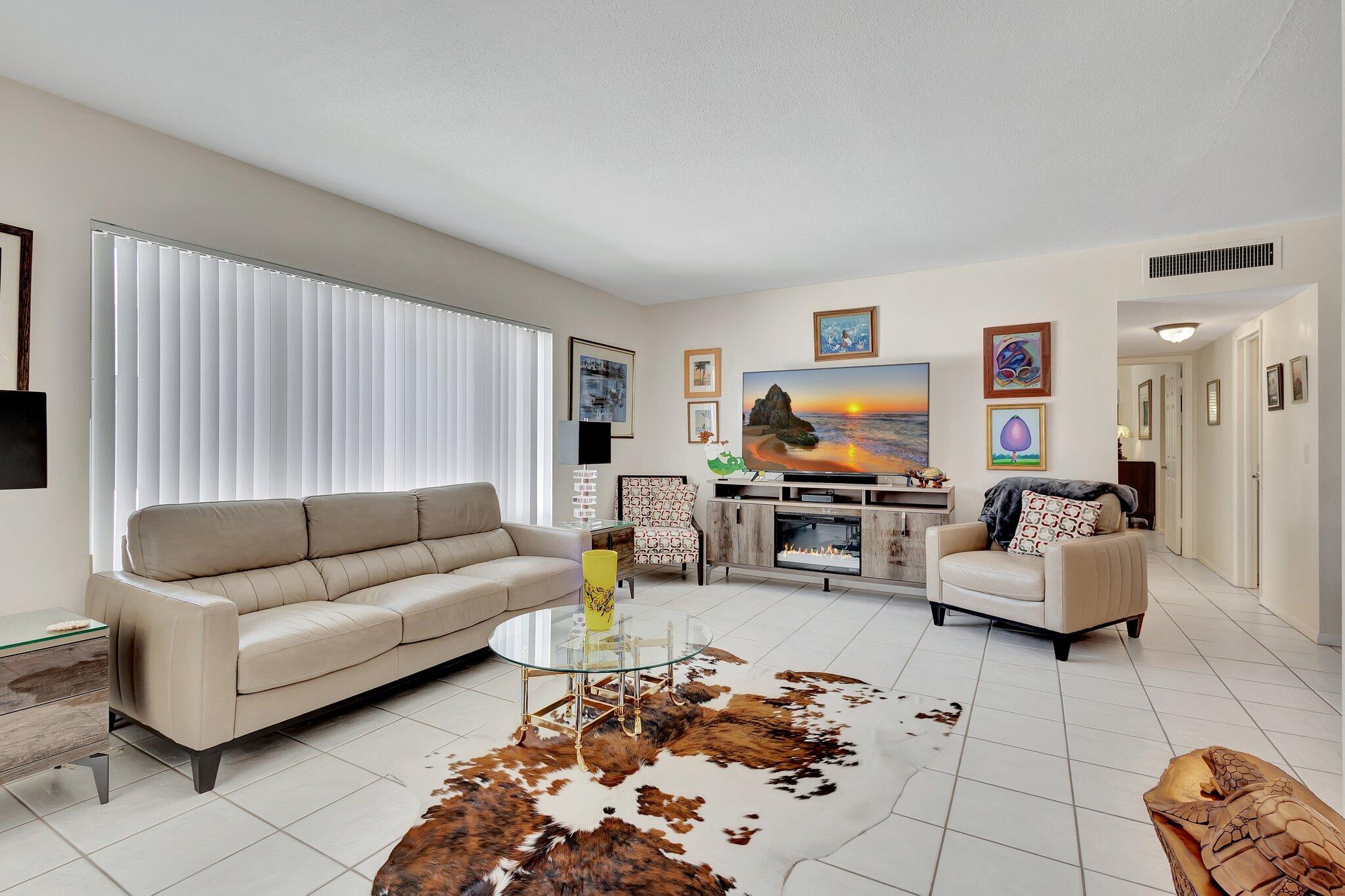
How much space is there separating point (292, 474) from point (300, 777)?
1719 mm

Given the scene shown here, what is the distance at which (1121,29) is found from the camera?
2.18 m

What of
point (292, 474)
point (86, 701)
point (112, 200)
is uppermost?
point (112, 200)

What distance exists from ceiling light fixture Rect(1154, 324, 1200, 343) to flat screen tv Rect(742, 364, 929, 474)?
6.54ft

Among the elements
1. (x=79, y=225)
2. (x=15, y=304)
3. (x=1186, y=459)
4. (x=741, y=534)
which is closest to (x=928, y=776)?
(x=741, y=534)

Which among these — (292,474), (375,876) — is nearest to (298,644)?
(375,876)

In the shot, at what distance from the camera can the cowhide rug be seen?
1.78 metres

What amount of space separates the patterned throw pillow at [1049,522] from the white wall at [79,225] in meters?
4.47

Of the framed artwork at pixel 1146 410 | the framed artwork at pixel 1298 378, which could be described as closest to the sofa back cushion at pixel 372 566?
the framed artwork at pixel 1298 378

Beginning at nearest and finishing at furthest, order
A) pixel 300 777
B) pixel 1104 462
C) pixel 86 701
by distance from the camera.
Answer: pixel 86 701, pixel 300 777, pixel 1104 462

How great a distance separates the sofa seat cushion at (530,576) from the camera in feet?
11.6

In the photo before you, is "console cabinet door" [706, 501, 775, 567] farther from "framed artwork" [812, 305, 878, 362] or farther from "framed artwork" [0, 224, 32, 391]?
"framed artwork" [0, 224, 32, 391]

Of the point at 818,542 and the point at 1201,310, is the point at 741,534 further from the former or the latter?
the point at 1201,310

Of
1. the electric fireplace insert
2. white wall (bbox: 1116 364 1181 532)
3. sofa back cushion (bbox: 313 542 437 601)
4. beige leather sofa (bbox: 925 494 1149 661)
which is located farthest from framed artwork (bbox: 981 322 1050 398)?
sofa back cushion (bbox: 313 542 437 601)

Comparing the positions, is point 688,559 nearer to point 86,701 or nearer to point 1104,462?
point 1104,462
